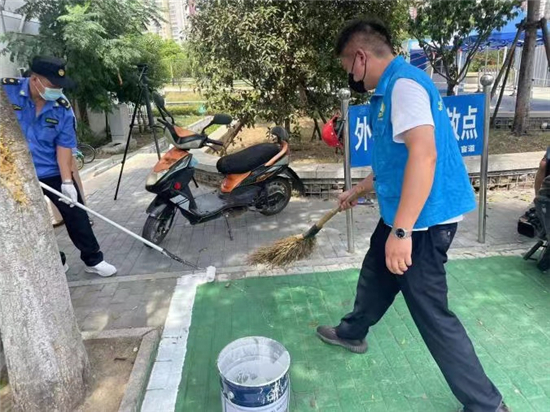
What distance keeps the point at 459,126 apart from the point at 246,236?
2.41 m

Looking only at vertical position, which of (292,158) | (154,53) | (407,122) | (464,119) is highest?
(154,53)

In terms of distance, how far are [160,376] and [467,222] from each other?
3662mm

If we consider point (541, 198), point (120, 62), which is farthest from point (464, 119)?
point (120, 62)

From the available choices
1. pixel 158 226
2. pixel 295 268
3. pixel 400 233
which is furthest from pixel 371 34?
pixel 158 226

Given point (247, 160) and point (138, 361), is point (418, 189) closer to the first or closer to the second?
point (138, 361)

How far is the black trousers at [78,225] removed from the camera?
3655 mm

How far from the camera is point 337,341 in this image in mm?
2836

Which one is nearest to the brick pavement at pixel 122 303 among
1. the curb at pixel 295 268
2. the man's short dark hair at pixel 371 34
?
the curb at pixel 295 268

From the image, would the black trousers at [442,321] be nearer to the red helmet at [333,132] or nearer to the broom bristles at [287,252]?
the broom bristles at [287,252]

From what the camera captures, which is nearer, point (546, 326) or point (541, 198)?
Answer: point (546, 326)

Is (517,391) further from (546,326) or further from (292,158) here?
(292,158)

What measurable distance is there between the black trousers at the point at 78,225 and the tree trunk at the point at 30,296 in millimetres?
1502

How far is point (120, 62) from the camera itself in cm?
1031

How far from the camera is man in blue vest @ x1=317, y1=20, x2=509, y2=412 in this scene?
181cm
